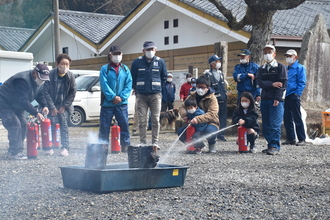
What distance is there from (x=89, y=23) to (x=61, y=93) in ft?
66.0

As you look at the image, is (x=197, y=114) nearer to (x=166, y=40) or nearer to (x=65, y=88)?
(x=65, y=88)

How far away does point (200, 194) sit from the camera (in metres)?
6.24

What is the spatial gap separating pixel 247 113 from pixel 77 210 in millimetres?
5413

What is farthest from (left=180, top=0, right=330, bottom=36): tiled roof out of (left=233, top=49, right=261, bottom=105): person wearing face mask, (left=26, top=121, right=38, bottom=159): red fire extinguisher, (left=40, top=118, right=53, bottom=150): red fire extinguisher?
(left=26, top=121, right=38, bottom=159): red fire extinguisher

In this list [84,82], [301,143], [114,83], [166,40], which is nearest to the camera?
[114,83]

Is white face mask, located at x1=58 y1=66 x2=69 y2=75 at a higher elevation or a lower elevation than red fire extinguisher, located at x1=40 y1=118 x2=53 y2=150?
higher

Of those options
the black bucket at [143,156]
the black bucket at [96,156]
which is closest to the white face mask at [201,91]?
the black bucket at [143,156]

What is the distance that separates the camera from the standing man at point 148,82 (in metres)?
10.6

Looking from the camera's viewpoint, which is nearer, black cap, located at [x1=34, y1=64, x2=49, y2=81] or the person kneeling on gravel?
black cap, located at [x1=34, y1=64, x2=49, y2=81]

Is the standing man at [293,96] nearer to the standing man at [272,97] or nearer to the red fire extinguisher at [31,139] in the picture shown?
the standing man at [272,97]

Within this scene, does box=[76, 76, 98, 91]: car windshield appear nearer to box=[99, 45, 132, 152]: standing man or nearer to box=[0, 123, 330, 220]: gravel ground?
box=[99, 45, 132, 152]: standing man

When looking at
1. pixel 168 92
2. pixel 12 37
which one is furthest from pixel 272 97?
pixel 12 37

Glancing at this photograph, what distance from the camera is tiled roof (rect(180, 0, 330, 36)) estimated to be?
20712 millimetres

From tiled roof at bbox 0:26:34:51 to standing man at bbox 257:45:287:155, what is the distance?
2292 centimetres
